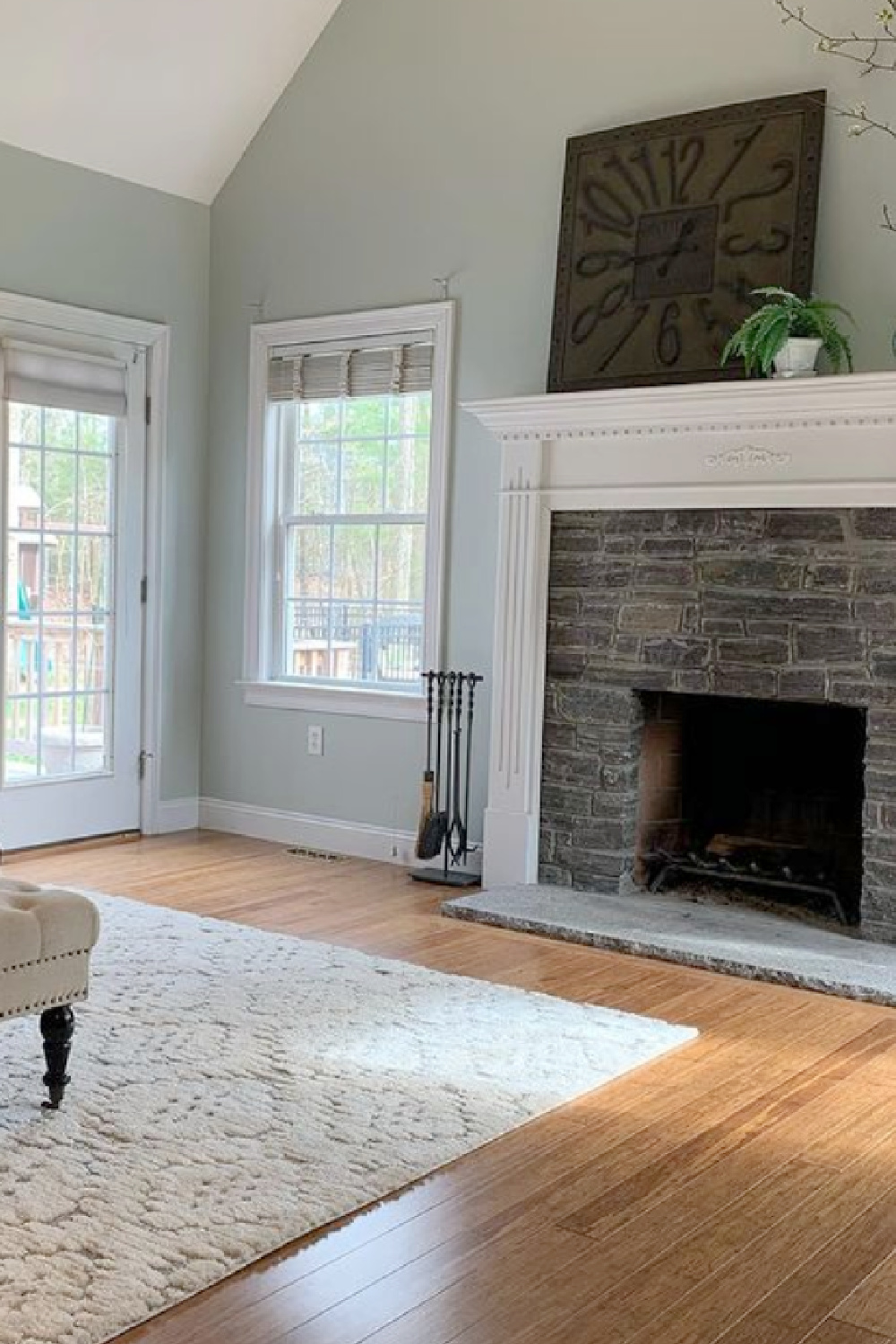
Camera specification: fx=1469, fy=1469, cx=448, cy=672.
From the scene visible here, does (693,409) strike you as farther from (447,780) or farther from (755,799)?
(447,780)

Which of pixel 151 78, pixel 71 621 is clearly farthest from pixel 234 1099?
pixel 151 78

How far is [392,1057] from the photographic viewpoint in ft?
11.5

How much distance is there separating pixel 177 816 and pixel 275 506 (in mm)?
1455

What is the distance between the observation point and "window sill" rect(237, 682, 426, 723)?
5914 millimetres

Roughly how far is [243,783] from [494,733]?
62.2 inches

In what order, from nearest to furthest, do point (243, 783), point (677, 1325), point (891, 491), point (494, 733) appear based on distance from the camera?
1. point (677, 1325)
2. point (891, 491)
3. point (494, 733)
4. point (243, 783)

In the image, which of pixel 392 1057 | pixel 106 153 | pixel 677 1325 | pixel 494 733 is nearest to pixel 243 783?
pixel 494 733

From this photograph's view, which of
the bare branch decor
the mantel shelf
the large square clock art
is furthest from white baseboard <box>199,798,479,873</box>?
the bare branch decor

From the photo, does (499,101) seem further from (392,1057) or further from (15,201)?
(392,1057)

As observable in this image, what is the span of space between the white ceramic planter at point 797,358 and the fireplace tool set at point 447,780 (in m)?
1.65

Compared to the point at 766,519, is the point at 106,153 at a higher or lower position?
higher

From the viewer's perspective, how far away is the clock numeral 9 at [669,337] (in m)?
5.05

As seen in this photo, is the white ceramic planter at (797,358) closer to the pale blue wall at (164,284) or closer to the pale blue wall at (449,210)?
the pale blue wall at (449,210)

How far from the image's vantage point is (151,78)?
19.1ft
